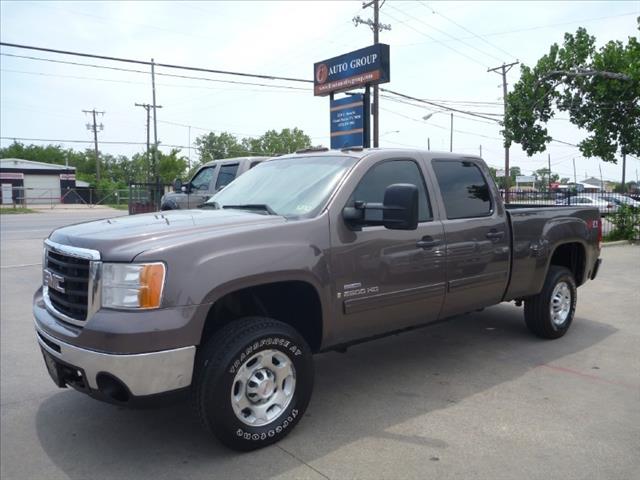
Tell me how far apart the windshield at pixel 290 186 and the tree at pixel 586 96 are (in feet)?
44.4

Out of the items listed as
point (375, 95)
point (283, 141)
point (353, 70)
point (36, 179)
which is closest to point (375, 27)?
point (375, 95)

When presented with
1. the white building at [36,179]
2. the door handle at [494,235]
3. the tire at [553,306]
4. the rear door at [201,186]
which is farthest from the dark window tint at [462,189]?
the white building at [36,179]

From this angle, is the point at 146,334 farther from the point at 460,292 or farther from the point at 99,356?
the point at 460,292

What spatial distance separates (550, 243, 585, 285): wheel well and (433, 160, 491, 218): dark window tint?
1.63 metres

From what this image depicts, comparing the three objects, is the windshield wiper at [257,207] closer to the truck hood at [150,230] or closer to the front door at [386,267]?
the truck hood at [150,230]

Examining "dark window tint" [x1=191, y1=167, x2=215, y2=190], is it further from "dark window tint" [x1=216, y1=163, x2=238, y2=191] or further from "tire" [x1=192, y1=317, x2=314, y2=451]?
"tire" [x1=192, y1=317, x2=314, y2=451]

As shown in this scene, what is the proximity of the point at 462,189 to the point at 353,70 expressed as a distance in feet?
39.9

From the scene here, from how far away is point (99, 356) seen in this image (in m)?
2.90

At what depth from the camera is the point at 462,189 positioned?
486 cm

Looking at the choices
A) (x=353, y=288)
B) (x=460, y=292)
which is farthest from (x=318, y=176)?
(x=460, y=292)

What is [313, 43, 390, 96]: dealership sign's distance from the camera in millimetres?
15234

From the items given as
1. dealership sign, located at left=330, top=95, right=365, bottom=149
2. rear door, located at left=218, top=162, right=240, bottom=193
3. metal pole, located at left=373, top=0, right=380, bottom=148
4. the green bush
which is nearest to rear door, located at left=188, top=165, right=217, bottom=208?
rear door, located at left=218, top=162, right=240, bottom=193

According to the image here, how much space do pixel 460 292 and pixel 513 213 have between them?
1.16 m

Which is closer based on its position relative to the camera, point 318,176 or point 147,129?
point 318,176
